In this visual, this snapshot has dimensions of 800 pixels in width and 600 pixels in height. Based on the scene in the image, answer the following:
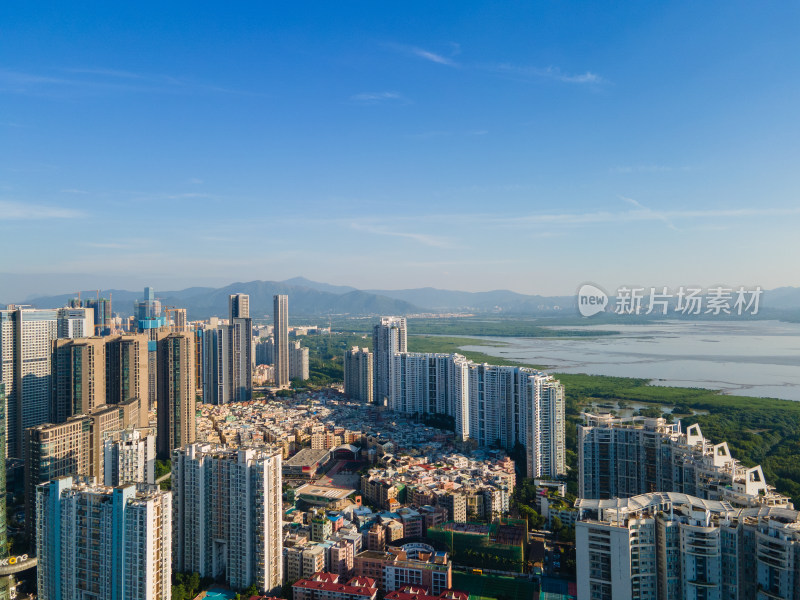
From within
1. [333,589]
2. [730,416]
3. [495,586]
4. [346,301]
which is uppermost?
[346,301]

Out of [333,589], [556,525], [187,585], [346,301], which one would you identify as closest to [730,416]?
[556,525]

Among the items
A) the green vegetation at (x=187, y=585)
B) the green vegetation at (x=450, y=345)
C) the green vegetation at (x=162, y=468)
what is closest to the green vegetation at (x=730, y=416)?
the green vegetation at (x=187, y=585)

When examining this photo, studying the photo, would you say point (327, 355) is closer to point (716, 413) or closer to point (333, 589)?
point (716, 413)

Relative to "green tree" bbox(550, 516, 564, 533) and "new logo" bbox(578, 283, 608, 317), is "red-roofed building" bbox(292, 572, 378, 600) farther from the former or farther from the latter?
"new logo" bbox(578, 283, 608, 317)

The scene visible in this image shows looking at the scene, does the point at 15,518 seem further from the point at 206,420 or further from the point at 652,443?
the point at 652,443


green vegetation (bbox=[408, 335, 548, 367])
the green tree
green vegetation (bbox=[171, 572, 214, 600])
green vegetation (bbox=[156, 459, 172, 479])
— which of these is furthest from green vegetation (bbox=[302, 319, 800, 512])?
green vegetation (bbox=[156, 459, 172, 479])

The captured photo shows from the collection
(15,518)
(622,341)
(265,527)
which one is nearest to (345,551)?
(265,527)

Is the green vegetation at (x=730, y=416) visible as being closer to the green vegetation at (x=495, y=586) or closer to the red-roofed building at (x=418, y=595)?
the green vegetation at (x=495, y=586)
